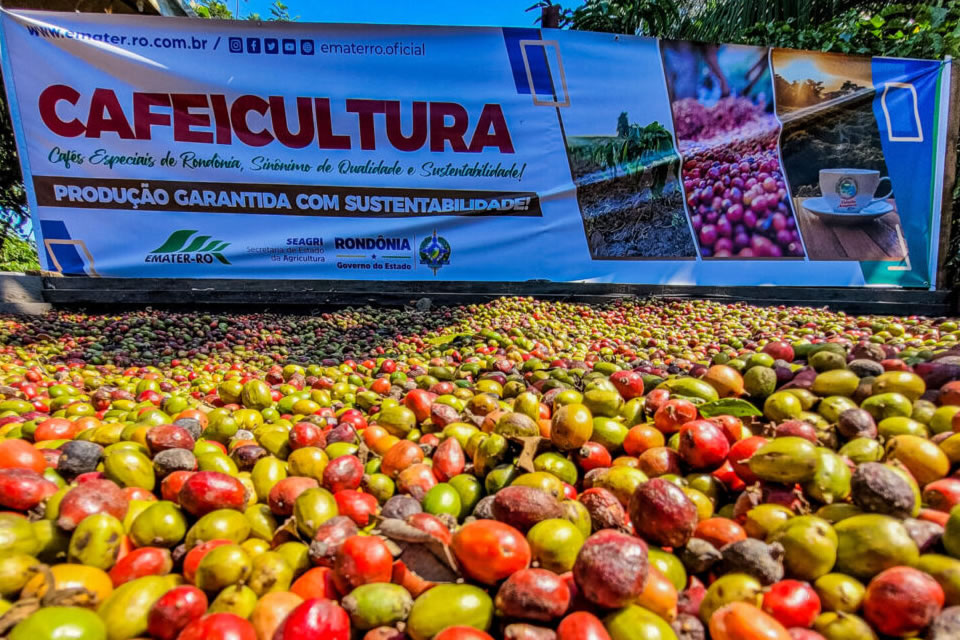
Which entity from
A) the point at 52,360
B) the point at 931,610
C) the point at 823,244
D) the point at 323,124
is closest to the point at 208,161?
the point at 323,124

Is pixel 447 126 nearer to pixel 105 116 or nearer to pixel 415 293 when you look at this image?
pixel 415 293

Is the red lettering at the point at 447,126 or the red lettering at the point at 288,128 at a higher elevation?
the red lettering at the point at 288,128

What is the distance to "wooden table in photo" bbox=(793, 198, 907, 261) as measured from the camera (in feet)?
28.9

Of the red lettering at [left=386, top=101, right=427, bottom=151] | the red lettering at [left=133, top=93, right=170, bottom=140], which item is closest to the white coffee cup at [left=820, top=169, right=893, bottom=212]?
the red lettering at [left=386, top=101, right=427, bottom=151]

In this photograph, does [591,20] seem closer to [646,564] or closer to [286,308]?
[286,308]

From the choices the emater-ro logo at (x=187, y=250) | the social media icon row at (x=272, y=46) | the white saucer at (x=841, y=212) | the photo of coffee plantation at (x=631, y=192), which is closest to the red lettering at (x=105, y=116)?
the emater-ro logo at (x=187, y=250)

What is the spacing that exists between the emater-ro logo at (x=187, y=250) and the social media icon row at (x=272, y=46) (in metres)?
3.13

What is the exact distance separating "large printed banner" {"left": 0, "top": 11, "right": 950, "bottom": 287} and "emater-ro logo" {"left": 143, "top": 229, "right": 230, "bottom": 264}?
34 mm

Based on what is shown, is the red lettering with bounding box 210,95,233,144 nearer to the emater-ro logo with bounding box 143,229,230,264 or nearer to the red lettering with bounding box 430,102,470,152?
the emater-ro logo with bounding box 143,229,230,264

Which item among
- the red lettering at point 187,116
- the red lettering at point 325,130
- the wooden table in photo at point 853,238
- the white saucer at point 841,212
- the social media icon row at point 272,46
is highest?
the social media icon row at point 272,46

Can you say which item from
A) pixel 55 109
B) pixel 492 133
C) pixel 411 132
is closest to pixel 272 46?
pixel 411 132

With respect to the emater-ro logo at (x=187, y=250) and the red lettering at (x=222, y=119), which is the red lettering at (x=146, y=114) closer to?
the red lettering at (x=222, y=119)

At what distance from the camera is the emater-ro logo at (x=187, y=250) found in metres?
8.23

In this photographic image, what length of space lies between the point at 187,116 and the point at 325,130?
2.20 meters
